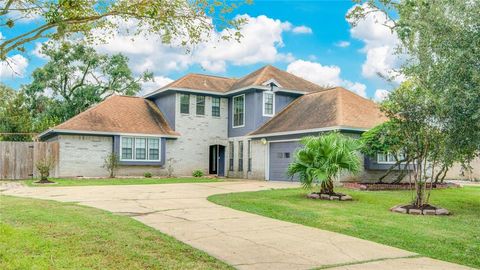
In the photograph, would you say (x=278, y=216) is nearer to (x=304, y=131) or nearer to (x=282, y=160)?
(x=304, y=131)

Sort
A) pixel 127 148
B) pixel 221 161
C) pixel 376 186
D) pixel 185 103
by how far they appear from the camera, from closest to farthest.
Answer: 1. pixel 376 186
2. pixel 127 148
3. pixel 185 103
4. pixel 221 161

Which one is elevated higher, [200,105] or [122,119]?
[200,105]

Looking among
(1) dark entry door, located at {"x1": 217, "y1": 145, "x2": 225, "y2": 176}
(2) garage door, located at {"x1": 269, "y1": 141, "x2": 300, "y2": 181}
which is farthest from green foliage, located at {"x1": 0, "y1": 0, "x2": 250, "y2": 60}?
(1) dark entry door, located at {"x1": 217, "y1": 145, "x2": 225, "y2": 176}

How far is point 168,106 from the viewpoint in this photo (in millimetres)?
28141

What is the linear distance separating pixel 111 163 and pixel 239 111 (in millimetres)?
8421

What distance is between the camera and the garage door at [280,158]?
22509mm

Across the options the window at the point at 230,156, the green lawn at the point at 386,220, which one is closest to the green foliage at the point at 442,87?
the green lawn at the point at 386,220

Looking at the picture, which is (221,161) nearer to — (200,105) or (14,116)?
(200,105)

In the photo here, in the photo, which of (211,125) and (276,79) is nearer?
(276,79)

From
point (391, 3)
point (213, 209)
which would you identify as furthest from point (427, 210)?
point (391, 3)

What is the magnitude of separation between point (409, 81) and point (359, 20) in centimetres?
1427

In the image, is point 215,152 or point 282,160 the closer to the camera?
point 282,160

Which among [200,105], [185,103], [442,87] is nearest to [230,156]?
[200,105]

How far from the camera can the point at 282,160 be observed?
2314cm
